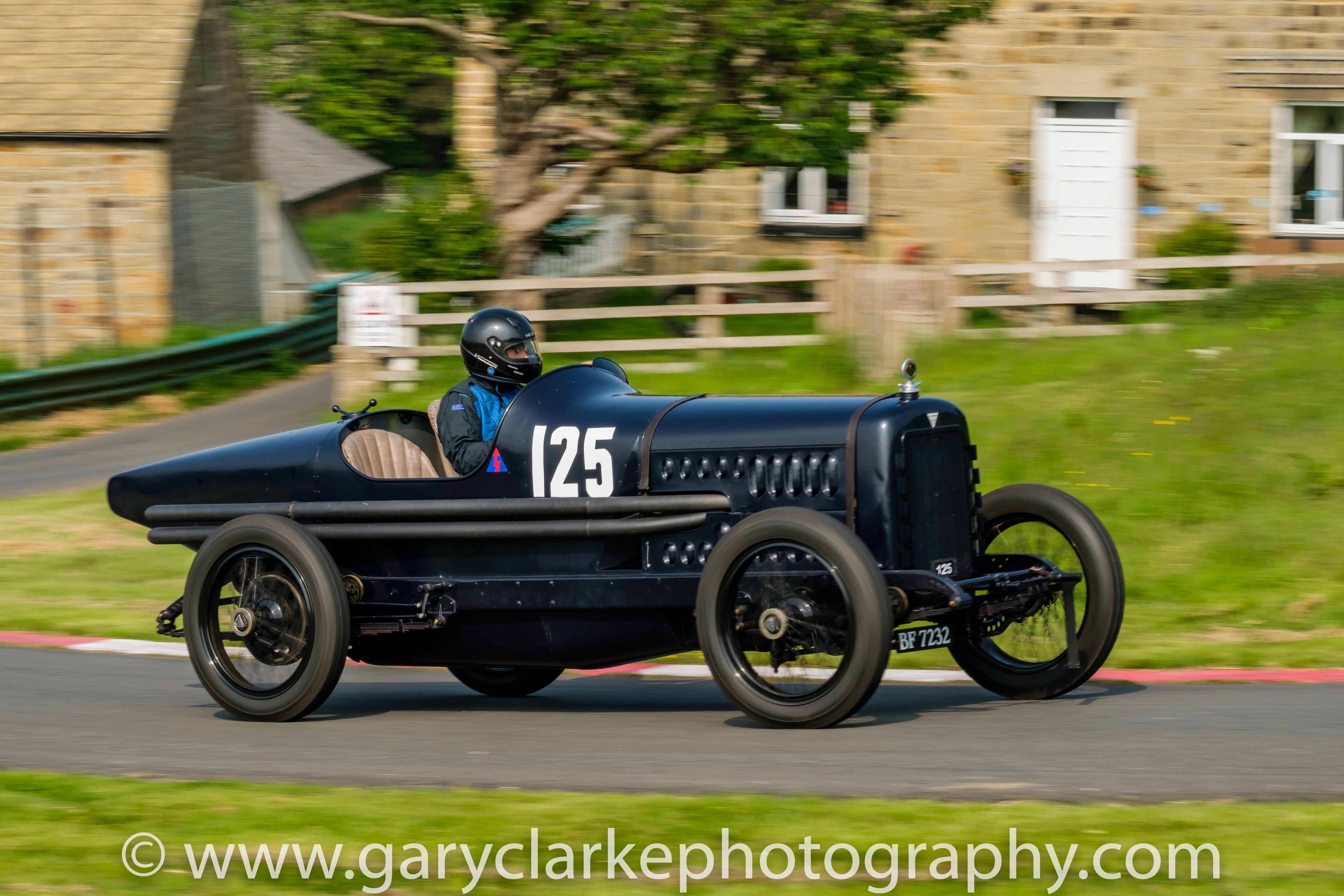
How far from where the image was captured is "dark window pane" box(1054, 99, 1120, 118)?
21.9 meters

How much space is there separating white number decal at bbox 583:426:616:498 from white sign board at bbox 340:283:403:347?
32.4 feet

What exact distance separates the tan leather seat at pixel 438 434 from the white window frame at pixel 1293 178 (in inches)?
653

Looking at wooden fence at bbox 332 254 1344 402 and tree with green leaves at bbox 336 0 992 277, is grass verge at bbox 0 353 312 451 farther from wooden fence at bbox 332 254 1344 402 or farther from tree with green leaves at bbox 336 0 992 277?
tree with green leaves at bbox 336 0 992 277

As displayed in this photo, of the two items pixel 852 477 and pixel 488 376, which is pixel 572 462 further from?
pixel 852 477

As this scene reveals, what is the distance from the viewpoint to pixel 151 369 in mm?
20328

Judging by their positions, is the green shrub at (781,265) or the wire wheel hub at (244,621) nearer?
the wire wheel hub at (244,621)

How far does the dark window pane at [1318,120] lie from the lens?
21.7 m

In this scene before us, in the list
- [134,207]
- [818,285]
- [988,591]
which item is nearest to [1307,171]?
[818,285]

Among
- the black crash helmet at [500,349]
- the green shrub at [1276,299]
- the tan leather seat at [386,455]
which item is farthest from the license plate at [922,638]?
the green shrub at [1276,299]

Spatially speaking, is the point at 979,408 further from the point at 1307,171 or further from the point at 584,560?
the point at 1307,171

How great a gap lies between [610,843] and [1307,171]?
19438 mm

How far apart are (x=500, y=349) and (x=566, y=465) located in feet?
2.63

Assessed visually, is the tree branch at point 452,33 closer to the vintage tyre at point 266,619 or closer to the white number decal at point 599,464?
the vintage tyre at point 266,619

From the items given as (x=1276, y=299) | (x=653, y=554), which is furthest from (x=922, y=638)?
(x=1276, y=299)
